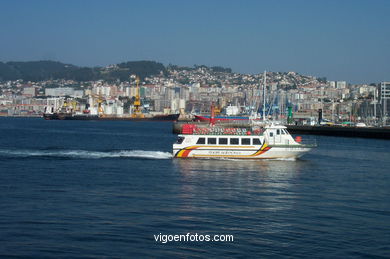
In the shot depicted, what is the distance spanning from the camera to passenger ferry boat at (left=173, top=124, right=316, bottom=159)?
95.7 ft

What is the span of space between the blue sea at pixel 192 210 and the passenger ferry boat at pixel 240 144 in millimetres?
1363

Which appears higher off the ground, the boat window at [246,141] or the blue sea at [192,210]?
the boat window at [246,141]

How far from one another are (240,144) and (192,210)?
13.3m

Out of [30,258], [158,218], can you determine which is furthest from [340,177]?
[30,258]

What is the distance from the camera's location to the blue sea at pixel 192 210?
40.5 ft

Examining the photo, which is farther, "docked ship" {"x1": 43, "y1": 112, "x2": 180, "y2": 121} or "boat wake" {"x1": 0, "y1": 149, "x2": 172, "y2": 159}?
"docked ship" {"x1": 43, "y1": 112, "x2": 180, "y2": 121}

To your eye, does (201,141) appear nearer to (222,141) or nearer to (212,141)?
(212,141)

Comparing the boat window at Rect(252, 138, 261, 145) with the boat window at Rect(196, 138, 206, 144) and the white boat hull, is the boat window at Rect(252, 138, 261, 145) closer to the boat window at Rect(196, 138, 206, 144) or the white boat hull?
the white boat hull

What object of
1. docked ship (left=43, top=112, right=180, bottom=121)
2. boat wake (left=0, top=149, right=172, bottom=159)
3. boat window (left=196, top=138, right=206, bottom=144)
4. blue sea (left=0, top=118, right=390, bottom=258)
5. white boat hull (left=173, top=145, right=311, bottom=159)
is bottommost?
blue sea (left=0, top=118, right=390, bottom=258)

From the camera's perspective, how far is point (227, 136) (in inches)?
1147

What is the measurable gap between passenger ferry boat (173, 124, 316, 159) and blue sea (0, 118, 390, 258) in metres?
1.36

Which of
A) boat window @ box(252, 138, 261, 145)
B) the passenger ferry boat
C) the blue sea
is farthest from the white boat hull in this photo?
the blue sea

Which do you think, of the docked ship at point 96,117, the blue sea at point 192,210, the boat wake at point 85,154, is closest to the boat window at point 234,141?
the blue sea at point 192,210

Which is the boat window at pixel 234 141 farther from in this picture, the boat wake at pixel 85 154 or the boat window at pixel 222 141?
the boat wake at pixel 85 154
